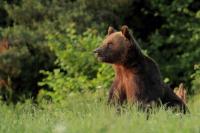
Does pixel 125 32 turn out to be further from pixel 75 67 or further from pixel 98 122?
pixel 75 67

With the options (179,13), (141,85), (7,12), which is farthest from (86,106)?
(179,13)

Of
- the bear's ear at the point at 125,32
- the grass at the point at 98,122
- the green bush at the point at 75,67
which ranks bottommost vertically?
the green bush at the point at 75,67

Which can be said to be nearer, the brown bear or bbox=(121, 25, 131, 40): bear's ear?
the brown bear

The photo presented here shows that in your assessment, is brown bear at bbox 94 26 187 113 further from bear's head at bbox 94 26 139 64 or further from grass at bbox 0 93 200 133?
grass at bbox 0 93 200 133

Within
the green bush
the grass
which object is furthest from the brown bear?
the green bush

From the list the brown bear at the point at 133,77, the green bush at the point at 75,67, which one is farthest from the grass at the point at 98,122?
the green bush at the point at 75,67

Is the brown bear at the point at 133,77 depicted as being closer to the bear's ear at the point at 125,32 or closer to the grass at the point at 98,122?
the bear's ear at the point at 125,32

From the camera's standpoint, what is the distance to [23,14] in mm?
22625

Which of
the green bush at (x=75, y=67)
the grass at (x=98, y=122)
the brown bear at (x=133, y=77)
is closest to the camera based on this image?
the grass at (x=98, y=122)

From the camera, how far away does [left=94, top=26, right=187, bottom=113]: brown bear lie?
33.6 ft

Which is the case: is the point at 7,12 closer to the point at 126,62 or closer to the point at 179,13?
the point at 179,13

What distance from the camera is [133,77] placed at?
10406 mm

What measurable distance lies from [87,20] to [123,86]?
1175cm

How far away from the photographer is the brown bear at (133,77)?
1024cm
